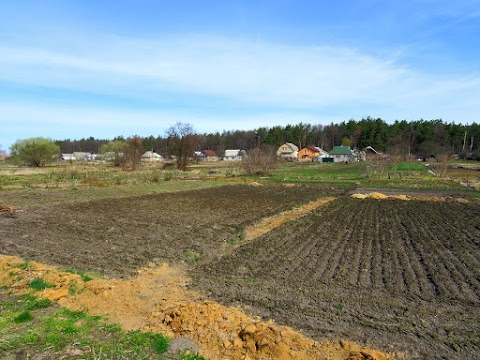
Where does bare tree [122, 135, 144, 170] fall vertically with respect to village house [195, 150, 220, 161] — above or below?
above

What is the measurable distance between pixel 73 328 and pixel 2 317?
1453mm

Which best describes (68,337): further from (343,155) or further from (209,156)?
(209,156)

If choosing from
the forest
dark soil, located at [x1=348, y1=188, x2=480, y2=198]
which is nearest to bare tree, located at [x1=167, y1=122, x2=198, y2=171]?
the forest

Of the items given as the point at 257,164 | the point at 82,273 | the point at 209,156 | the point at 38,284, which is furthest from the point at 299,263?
the point at 209,156

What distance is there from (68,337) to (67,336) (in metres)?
0.04

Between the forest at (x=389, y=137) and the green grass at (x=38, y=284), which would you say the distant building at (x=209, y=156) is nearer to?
the forest at (x=389, y=137)

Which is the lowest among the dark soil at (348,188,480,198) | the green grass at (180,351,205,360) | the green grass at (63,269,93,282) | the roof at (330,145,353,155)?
the dark soil at (348,188,480,198)

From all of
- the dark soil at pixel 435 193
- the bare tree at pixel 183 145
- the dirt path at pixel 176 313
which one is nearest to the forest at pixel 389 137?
the bare tree at pixel 183 145

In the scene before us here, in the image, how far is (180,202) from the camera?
67.4ft

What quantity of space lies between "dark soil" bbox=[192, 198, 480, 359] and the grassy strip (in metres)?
2.08

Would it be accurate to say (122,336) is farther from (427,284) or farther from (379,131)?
(379,131)

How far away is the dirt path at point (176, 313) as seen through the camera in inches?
200

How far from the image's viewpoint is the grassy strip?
4926mm

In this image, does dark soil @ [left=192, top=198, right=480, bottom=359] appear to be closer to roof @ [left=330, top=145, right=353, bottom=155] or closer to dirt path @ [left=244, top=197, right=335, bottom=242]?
dirt path @ [left=244, top=197, right=335, bottom=242]
